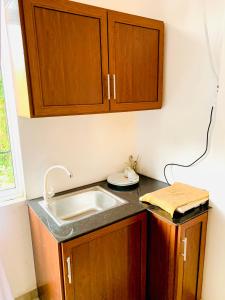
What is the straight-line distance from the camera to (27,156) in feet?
4.92

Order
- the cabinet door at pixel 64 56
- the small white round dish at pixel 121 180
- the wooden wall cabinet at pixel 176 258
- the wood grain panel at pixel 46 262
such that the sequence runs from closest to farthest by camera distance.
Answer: the cabinet door at pixel 64 56 < the wood grain panel at pixel 46 262 < the wooden wall cabinet at pixel 176 258 < the small white round dish at pixel 121 180

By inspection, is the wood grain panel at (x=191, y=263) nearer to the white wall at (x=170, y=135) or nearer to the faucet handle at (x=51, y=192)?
the white wall at (x=170, y=135)

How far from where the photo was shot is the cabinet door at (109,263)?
1198 mm

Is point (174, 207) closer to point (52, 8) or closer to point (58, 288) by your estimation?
point (58, 288)

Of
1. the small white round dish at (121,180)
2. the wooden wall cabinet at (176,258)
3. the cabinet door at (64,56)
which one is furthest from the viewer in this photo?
the small white round dish at (121,180)

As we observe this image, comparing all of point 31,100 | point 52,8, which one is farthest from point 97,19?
point 31,100

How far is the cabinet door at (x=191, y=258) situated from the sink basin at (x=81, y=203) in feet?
1.43

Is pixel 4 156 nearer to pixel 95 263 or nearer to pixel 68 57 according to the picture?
pixel 68 57

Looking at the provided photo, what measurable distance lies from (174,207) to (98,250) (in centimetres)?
50

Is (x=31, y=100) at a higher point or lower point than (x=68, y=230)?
higher

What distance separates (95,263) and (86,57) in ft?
3.83

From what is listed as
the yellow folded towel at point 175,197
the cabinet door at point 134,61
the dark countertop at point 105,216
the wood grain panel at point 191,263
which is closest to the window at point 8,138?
the dark countertop at point 105,216

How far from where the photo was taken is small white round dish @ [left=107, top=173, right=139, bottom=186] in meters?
1.73

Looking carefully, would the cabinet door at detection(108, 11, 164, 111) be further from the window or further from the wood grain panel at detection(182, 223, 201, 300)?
the wood grain panel at detection(182, 223, 201, 300)
